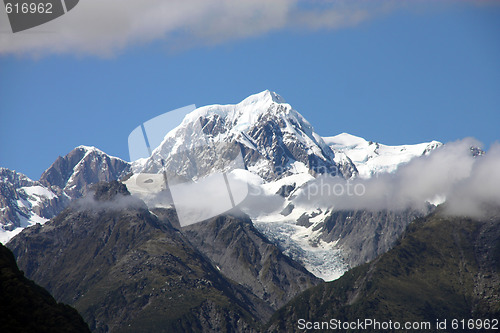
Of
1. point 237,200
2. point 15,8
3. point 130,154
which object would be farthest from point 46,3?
point 237,200

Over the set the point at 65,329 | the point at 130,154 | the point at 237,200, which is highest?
the point at 130,154

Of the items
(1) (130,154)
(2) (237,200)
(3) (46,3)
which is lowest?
(2) (237,200)

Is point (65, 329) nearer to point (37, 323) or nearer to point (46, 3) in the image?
point (37, 323)

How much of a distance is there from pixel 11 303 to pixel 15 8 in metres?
75.0

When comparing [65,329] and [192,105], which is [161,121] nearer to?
[192,105]

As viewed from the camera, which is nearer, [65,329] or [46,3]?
[46,3]

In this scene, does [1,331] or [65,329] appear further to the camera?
[65,329]

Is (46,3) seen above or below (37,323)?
above

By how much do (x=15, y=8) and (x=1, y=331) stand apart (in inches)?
2921

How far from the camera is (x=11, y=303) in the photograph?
195000 millimetres

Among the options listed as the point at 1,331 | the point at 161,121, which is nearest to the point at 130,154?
the point at 161,121

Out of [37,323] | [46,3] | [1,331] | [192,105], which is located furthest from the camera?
[37,323]

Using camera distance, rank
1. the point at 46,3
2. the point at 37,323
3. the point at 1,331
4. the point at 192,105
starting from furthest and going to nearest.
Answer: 1. the point at 37,323
2. the point at 1,331
3. the point at 46,3
4. the point at 192,105

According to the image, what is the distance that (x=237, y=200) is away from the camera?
19512 centimetres
